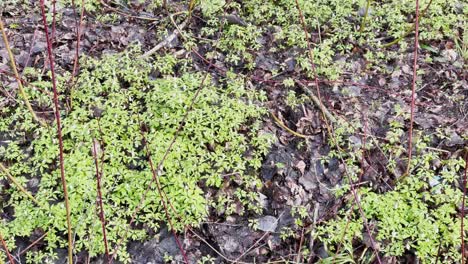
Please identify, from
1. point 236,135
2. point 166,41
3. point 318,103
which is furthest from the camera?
point 166,41

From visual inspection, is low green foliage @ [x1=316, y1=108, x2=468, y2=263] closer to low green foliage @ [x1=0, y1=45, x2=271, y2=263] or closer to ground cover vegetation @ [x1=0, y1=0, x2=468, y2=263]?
ground cover vegetation @ [x1=0, y1=0, x2=468, y2=263]

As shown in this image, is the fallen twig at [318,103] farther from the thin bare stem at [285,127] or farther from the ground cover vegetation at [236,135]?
the thin bare stem at [285,127]

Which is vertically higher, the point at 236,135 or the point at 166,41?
the point at 166,41

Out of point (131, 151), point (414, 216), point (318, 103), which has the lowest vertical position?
point (131, 151)

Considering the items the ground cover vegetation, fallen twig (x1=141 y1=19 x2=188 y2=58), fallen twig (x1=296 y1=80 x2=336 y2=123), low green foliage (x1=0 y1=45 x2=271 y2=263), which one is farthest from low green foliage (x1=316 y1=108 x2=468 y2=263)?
fallen twig (x1=141 y1=19 x2=188 y2=58)

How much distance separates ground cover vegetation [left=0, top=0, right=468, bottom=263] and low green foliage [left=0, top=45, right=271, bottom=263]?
0.01m

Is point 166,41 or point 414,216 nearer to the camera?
point 414,216

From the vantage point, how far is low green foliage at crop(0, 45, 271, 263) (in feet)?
10.0

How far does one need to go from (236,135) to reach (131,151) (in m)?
0.87

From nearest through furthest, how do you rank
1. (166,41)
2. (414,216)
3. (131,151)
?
(414,216)
(131,151)
(166,41)

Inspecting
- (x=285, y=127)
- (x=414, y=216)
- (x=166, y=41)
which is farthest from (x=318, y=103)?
(x=166, y=41)

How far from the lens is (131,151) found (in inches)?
135

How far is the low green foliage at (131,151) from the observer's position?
10.0ft

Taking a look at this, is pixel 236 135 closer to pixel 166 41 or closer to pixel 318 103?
pixel 318 103
